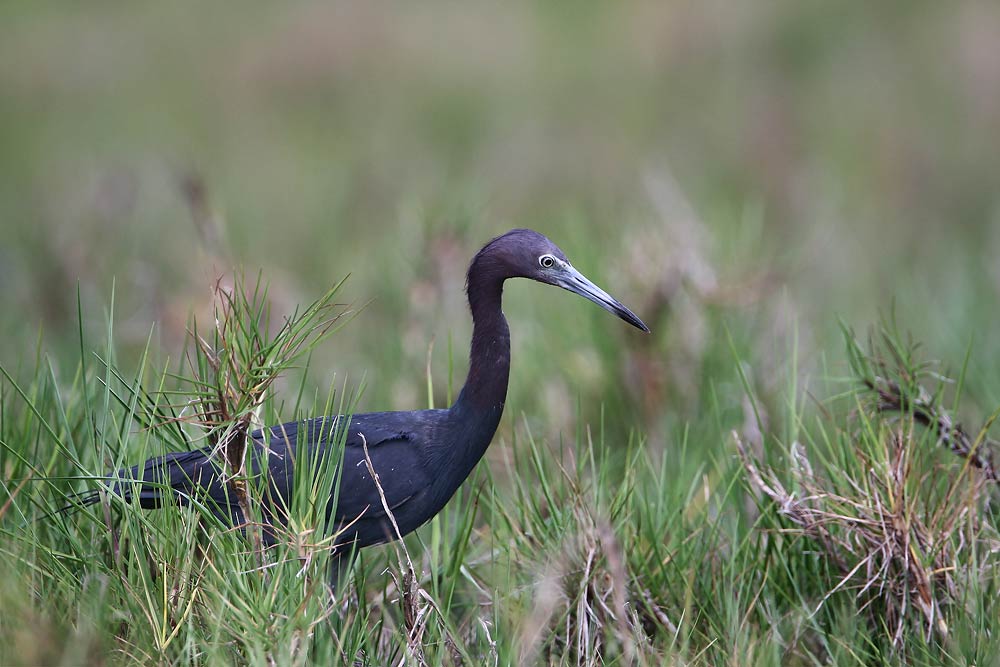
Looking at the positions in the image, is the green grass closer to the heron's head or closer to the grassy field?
the grassy field

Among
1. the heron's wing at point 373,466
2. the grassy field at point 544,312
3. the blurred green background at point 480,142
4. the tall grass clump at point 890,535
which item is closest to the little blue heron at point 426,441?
the heron's wing at point 373,466

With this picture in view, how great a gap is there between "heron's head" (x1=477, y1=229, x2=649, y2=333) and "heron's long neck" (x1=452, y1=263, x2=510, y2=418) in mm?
56

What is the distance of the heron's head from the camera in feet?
10.4

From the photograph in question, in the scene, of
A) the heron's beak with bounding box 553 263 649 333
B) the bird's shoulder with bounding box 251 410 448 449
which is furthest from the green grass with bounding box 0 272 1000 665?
the heron's beak with bounding box 553 263 649 333

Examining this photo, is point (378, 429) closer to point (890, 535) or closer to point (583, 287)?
point (583, 287)

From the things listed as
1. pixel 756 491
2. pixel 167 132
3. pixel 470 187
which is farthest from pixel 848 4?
pixel 756 491

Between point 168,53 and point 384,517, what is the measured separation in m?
9.47

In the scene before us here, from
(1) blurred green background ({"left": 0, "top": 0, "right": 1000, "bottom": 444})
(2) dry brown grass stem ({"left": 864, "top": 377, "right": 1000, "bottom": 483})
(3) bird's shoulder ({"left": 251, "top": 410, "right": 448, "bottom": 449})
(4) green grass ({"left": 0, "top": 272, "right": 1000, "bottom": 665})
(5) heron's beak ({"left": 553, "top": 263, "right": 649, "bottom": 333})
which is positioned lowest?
(4) green grass ({"left": 0, "top": 272, "right": 1000, "bottom": 665})

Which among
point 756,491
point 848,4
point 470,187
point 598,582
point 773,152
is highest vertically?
point 848,4

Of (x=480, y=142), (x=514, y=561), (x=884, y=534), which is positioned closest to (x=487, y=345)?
(x=514, y=561)

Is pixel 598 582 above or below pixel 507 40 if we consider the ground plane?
below

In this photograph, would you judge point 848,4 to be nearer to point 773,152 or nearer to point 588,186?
point 773,152

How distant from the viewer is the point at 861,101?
10562mm

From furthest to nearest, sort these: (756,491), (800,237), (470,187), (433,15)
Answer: (433,15) < (800,237) < (470,187) < (756,491)
